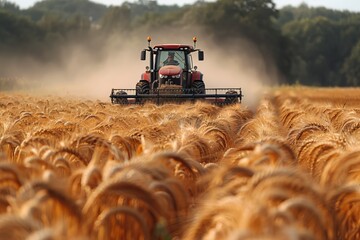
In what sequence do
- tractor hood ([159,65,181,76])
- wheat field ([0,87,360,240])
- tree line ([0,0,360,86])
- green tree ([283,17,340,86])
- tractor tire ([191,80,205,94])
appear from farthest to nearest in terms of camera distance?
1. green tree ([283,17,340,86])
2. tree line ([0,0,360,86])
3. tractor hood ([159,65,181,76])
4. tractor tire ([191,80,205,94])
5. wheat field ([0,87,360,240])

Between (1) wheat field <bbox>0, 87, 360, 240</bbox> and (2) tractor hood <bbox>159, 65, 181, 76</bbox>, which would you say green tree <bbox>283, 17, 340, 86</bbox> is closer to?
(2) tractor hood <bbox>159, 65, 181, 76</bbox>

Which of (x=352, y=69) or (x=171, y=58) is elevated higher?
(x=171, y=58)

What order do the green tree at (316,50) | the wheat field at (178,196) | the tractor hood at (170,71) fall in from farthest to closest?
1. the green tree at (316,50)
2. the tractor hood at (170,71)
3. the wheat field at (178,196)

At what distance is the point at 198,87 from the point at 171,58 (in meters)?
1.78

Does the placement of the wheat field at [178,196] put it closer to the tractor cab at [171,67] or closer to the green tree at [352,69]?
the tractor cab at [171,67]

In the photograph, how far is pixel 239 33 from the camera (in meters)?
82.6

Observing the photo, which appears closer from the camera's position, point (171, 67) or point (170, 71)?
point (170, 71)

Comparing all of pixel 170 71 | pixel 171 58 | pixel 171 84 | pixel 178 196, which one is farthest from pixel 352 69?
pixel 178 196

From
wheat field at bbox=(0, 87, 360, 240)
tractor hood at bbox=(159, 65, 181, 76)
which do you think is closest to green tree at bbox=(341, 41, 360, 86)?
tractor hood at bbox=(159, 65, 181, 76)

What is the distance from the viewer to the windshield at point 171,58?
25844 millimetres

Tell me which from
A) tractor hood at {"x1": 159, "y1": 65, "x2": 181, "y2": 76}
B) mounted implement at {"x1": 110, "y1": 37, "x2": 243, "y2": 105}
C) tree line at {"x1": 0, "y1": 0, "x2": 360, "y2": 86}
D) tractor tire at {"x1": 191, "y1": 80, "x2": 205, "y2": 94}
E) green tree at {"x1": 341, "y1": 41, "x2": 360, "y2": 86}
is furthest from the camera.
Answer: green tree at {"x1": 341, "y1": 41, "x2": 360, "y2": 86}

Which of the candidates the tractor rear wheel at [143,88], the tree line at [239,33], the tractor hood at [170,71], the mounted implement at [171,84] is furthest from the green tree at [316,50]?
the tractor hood at [170,71]

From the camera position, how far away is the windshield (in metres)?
25.8

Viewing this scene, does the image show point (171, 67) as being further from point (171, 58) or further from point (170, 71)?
point (171, 58)
